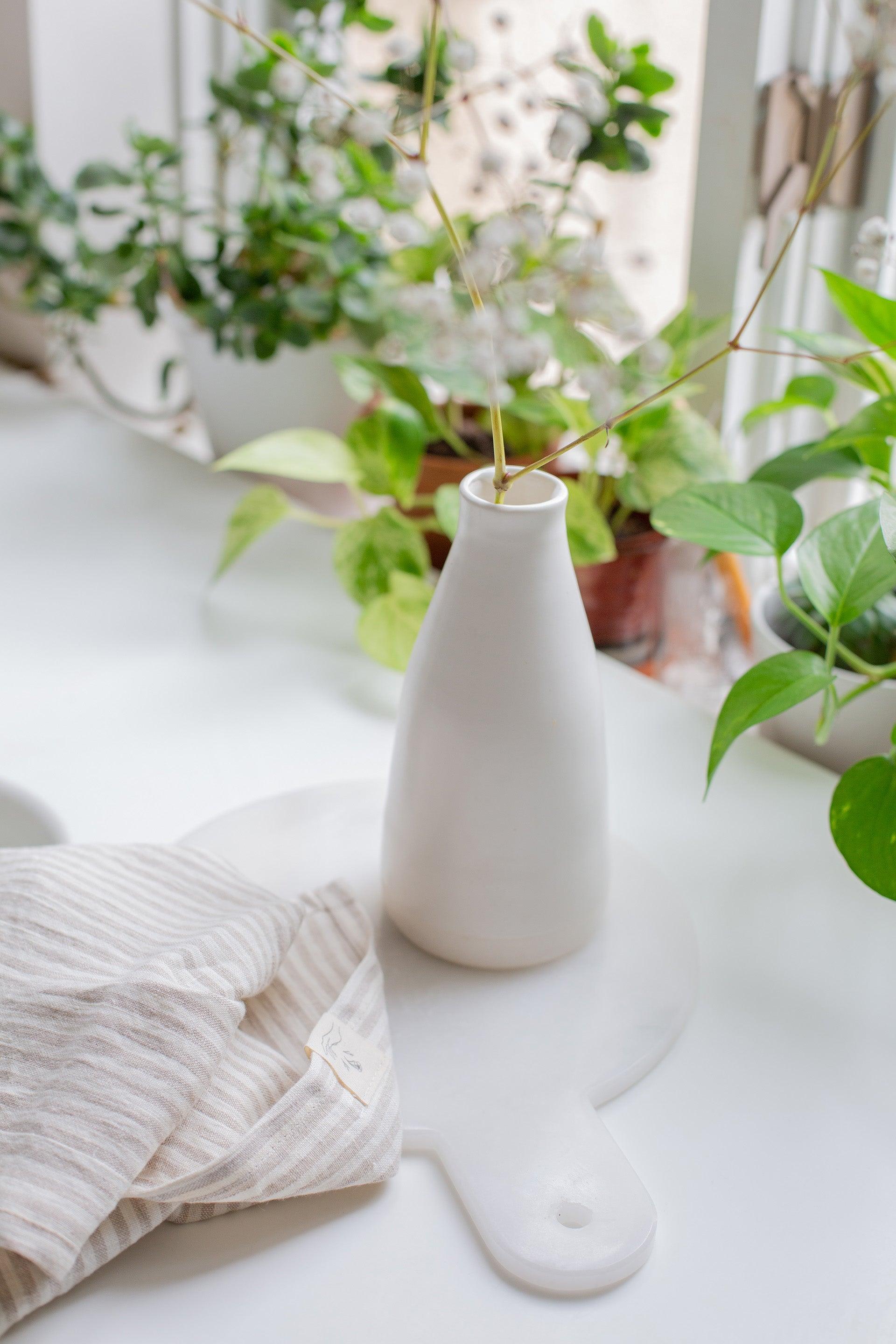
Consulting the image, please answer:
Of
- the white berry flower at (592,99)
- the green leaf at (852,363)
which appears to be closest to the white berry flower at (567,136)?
the white berry flower at (592,99)

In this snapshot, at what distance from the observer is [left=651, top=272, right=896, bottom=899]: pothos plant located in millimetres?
505

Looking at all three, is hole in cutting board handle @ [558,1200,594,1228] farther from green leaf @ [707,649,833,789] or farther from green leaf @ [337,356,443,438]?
green leaf @ [337,356,443,438]

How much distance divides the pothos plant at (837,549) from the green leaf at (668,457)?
Answer: 0.09 m

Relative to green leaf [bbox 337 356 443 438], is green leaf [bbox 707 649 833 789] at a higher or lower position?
lower

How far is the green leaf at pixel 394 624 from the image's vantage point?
0.75m

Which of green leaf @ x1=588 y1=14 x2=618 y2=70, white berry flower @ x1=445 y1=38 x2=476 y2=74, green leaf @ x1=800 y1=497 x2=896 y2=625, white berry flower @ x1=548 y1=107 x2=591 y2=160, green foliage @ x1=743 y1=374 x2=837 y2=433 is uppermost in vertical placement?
green leaf @ x1=588 y1=14 x2=618 y2=70

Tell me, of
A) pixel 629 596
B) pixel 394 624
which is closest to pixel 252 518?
pixel 394 624

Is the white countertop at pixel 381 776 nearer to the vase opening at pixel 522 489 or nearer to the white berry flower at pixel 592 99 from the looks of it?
the vase opening at pixel 522 489

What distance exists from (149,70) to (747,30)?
75cm

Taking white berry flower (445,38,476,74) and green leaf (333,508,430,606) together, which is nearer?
white berry flower (445,38,476,74)

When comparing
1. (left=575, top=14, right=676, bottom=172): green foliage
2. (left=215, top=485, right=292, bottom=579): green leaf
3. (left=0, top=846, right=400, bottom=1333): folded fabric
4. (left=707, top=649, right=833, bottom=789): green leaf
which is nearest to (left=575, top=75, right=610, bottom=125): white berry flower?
(left=575, top=14, right=676, bottom=172): green foliage

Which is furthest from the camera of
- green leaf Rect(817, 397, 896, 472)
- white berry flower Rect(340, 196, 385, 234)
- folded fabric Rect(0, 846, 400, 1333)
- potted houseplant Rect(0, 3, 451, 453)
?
potted houseplant Rect(0, 3, 451, 453)

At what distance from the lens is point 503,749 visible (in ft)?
1.58

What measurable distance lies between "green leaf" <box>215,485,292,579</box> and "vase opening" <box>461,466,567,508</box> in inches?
14.8
